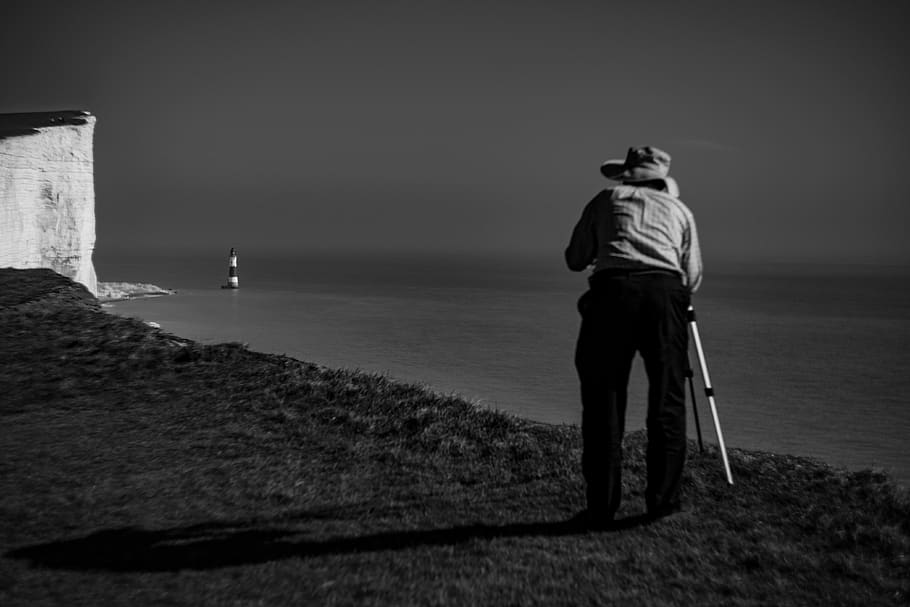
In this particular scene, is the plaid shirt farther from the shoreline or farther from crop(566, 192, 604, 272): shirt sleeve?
the shoreline

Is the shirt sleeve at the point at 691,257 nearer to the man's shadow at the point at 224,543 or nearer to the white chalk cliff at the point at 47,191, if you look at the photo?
the man's shadow at the point at 224,543

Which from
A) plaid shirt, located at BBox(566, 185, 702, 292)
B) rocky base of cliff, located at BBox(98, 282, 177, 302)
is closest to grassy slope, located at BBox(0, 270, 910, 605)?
plaid shirt, located at BBox(566, 185, 702, 292)

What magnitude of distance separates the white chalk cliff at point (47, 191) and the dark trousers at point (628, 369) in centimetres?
2199

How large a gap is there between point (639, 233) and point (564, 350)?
33.9 metres

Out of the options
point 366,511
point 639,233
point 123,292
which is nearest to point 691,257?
point 639,233

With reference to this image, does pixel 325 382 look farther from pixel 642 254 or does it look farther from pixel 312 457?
pixel 642 254

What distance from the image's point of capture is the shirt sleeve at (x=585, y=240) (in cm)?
470

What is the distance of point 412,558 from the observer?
403 centimetres

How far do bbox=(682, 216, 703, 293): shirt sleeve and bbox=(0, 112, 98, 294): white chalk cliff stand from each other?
2221 cm

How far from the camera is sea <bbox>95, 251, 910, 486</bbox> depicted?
2206 cm

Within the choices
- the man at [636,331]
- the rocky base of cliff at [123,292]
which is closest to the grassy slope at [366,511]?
the man at [636,331]

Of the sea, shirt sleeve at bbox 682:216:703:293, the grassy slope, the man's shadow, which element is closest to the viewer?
the grassy slope

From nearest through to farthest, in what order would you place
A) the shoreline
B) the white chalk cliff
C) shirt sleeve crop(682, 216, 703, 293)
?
shirt sleeve crop(682, 216, 703, 293) < the white chalk cliff < the shoreline

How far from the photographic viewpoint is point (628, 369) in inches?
177
